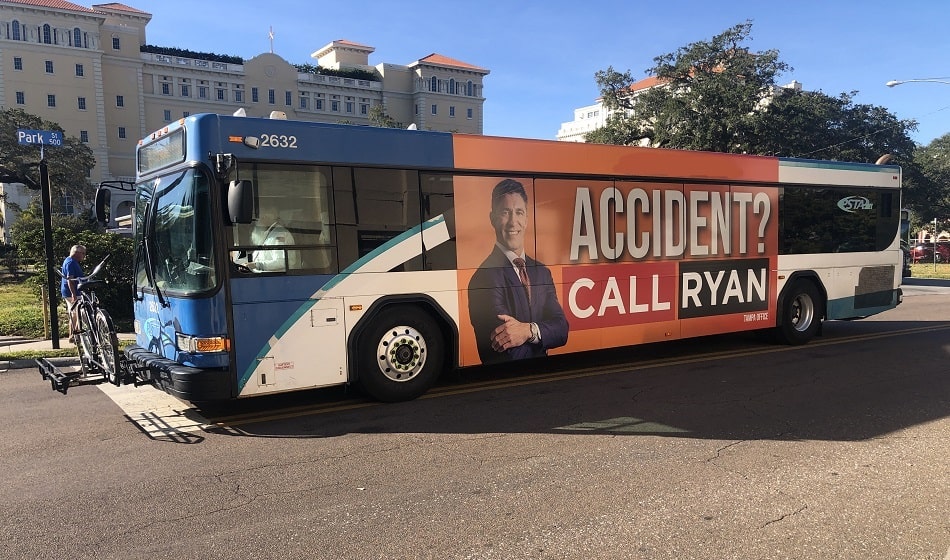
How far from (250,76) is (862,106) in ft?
257

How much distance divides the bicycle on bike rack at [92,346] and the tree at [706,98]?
35210 millimetres

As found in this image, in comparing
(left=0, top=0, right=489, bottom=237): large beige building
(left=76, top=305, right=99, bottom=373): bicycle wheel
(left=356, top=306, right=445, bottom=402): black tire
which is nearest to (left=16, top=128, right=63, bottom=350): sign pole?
(left=76, top=305, right=99, bottom=373): bicycle wheel

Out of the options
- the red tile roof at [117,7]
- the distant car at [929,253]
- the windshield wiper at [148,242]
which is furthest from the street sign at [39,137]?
the red tile roof at [117,7]

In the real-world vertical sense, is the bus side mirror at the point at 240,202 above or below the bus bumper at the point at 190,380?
above

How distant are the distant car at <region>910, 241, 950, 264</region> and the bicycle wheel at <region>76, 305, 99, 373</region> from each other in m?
55.3

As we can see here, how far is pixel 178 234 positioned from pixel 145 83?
92826 mm

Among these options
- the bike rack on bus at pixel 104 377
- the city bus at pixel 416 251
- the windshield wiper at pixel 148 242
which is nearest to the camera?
the city bus at pixel 416 251

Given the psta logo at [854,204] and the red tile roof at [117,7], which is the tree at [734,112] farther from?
the red tile roof at [117,7]

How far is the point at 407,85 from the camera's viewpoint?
103m

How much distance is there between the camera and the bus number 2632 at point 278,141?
6016 mm

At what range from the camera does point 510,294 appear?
754 centimetres

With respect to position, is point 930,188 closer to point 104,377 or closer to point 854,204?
point 854,204

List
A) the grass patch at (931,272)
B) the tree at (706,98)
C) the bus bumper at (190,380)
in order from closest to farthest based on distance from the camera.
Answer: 1. the bus bumper at (190,380)
2. the grass patch at (931,272)
3. the tree at (706,98)

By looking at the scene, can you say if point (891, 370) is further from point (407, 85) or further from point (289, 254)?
point (407, 85)
